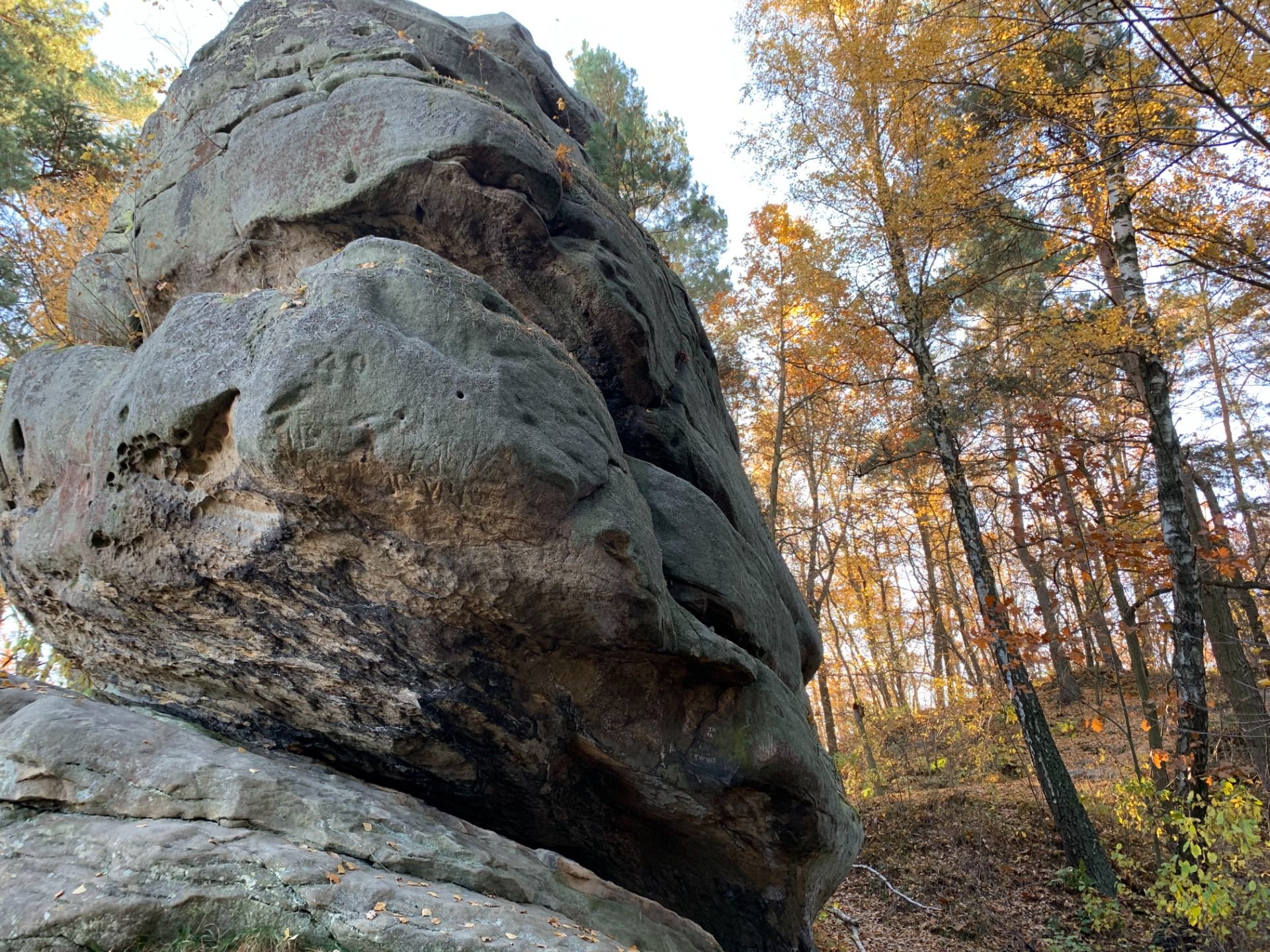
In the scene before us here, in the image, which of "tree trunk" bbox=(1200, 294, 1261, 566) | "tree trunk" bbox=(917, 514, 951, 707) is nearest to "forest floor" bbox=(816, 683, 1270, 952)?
"tree trunk" bbox=(917, 514, 951, 707)

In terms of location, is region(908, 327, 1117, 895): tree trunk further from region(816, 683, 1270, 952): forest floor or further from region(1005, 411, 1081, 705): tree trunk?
region(1005, 411, 1081, 705): tree trunk

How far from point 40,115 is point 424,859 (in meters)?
15.9

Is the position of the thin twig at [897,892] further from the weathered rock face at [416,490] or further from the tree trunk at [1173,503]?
the tree trunk at [1173,503]

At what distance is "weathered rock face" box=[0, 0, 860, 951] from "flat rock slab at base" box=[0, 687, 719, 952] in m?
0.76

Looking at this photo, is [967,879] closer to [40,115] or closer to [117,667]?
[117,667]

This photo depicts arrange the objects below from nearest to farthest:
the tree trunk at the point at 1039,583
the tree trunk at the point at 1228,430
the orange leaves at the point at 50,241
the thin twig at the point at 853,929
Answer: the thin twig at the point at 853,929 → the orange leaves at the point at 50,241 → the tree trunk at the point at 1039,583 → the tree trunk at the point at 1228,430

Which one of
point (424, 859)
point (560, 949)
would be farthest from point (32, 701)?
point (560, 949)

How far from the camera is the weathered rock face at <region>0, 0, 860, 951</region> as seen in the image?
4473 millimetres

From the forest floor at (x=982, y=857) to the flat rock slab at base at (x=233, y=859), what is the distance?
22.4ft

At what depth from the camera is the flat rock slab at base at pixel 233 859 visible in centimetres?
376

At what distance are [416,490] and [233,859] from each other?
7.42 feet

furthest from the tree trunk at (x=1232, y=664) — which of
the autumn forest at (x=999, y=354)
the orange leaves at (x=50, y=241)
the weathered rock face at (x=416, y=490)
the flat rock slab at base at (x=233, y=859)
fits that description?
the orange leaves at (x=50, y=241)

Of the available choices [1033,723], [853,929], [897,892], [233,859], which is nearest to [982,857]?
[897,892]

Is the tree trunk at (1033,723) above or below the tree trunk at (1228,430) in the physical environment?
below
